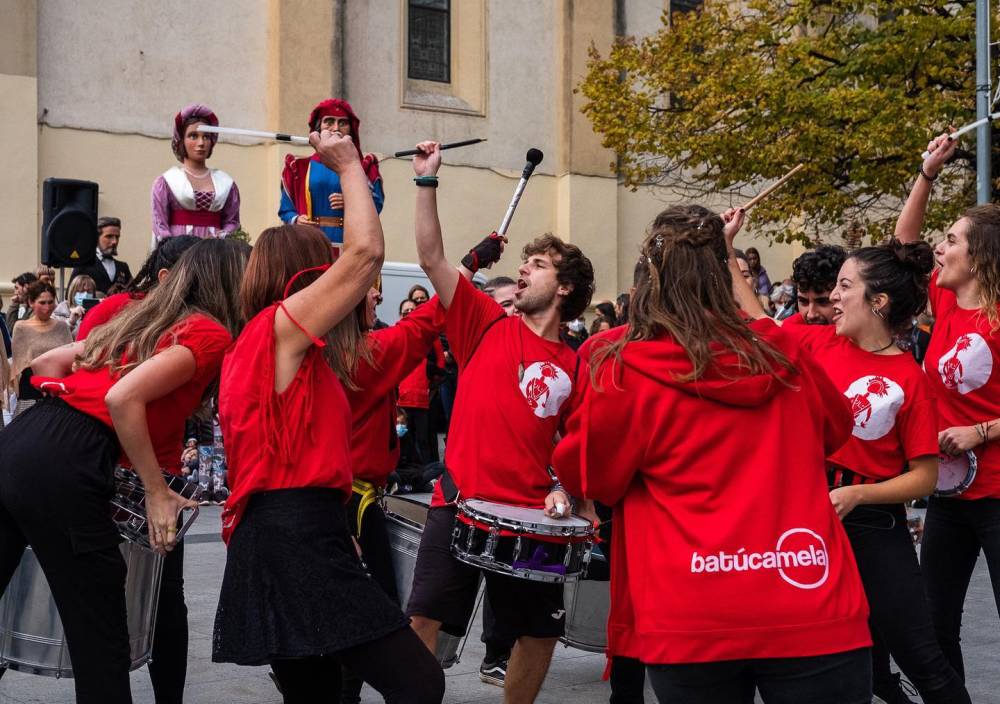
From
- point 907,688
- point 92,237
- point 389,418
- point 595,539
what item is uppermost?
point 92,237

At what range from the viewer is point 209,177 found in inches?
320

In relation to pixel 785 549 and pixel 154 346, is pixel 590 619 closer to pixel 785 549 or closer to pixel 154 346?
pixel 154 346

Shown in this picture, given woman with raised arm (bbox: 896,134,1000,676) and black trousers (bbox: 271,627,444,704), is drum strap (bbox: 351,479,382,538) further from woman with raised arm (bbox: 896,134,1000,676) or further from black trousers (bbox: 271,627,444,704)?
woman with raised arm (bbox: 896,134,1000,676)

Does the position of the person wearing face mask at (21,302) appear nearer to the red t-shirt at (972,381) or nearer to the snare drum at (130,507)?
the snare drum at (130,507)

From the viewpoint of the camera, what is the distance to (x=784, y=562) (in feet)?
10.4

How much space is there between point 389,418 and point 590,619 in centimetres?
146

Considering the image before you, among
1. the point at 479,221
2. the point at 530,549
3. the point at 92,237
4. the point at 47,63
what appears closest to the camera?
the point at 530,549

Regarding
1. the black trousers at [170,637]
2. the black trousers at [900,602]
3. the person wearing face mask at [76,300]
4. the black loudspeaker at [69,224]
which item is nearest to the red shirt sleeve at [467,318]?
the black trousers at [170,637]

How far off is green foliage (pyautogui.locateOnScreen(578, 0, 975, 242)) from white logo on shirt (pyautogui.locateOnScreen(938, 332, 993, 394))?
14.0 metres

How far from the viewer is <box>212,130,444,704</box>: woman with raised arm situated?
3.65 m

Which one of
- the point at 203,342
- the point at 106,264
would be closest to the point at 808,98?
the point at 106,264

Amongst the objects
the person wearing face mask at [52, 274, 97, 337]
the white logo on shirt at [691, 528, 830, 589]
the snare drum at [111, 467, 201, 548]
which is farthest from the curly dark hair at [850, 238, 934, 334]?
the person wearing face mask at [52, 274, 97, 337]

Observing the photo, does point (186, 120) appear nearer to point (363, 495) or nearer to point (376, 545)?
point (363, 495)

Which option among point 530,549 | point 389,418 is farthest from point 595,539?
point 389,418
